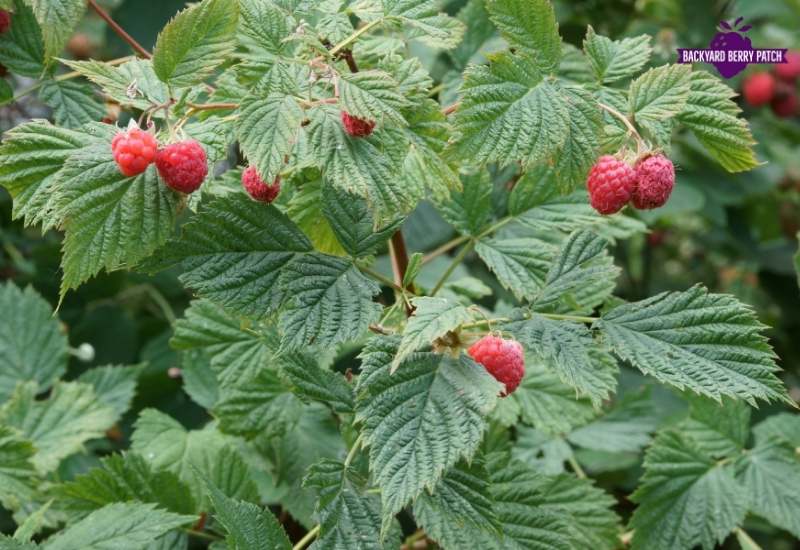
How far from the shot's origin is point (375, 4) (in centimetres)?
92

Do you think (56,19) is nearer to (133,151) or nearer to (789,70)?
(133,151)

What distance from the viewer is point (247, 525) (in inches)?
35.1

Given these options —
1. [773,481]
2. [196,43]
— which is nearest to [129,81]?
[196,43]

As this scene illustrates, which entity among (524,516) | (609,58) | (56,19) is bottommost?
(524,516)

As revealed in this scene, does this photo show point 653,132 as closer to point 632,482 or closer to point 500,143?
point 500,143

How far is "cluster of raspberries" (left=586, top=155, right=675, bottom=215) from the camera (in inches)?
33.4

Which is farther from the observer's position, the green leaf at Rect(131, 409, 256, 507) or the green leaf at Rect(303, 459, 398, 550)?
the green leaf at Rect(131, 409, 256, 507)

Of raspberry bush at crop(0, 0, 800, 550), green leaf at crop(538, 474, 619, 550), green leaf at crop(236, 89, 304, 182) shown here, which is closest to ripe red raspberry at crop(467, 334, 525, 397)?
raspberry bush at crop(0, 0, 800, 550)

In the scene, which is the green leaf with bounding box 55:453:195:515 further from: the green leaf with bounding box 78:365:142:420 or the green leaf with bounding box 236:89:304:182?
the green leaf with bounding box 236:89:304:182

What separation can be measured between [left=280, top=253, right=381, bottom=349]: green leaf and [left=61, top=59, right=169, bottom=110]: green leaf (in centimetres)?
→ 21

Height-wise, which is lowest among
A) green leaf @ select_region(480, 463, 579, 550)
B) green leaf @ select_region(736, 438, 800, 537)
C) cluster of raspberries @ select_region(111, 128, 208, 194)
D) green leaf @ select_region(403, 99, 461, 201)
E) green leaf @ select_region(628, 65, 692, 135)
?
green leaf @ select_region(736, 438, 800, 537)

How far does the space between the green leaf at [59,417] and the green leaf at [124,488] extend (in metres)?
0.18

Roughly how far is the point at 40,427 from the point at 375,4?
2.49 ft

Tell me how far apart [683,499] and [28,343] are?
3.19 ft
